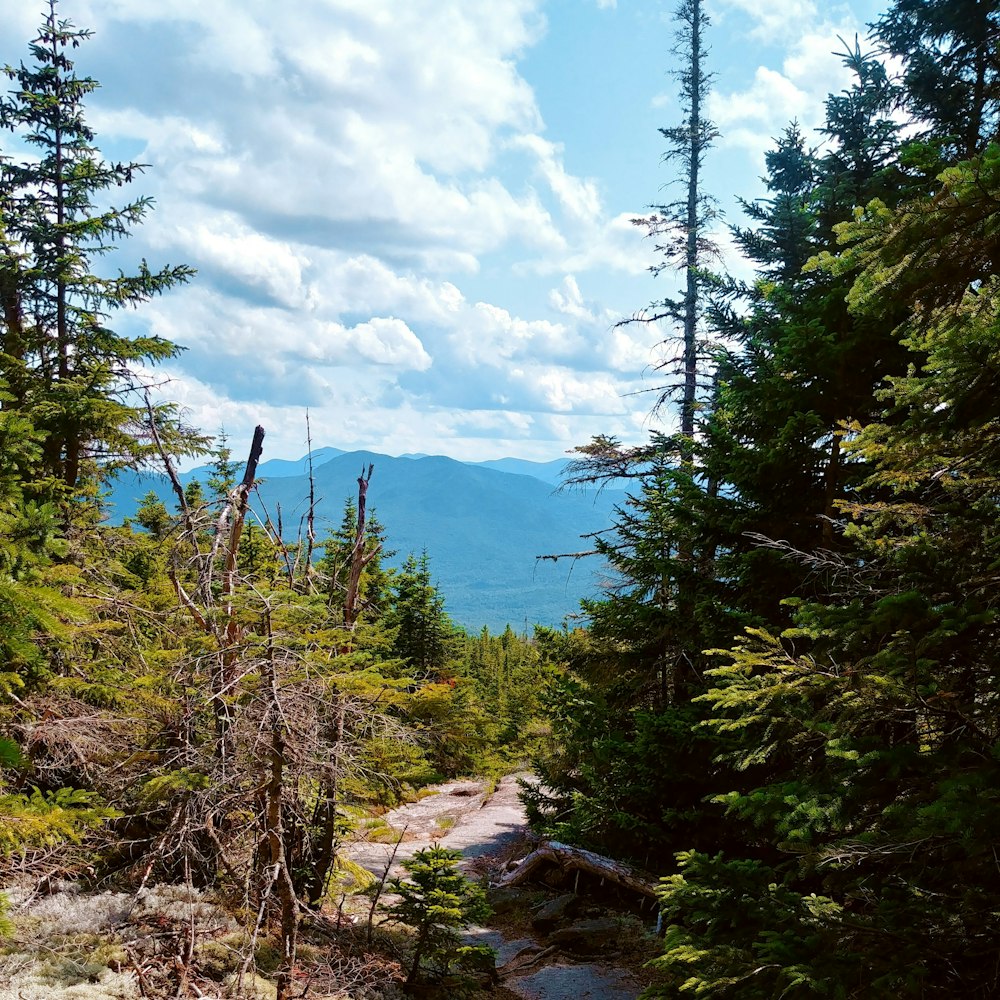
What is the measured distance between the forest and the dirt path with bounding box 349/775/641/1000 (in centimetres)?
93

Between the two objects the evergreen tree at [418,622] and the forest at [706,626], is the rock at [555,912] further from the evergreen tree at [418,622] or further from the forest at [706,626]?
the evergreen tree at [418,622]

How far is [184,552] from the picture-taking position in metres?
8.83

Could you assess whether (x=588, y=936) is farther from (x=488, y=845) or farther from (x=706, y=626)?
(x=488, y=845)

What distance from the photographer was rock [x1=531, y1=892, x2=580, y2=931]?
1098 centimetres

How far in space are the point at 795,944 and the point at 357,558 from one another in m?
7.28

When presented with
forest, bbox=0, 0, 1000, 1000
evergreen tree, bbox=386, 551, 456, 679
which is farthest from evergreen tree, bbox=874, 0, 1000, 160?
evergreen tree, bbox=386, 551, 456, 679

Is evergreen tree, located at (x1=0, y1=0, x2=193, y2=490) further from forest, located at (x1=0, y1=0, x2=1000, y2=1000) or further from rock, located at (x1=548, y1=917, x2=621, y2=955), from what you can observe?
rock, located at (x1=548, y1=917, x2=621, y2=955)

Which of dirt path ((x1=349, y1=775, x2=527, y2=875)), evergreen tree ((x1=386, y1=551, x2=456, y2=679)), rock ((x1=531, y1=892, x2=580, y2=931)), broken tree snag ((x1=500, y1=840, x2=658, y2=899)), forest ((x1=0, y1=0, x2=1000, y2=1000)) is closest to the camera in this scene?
forest ((x1=0, y1=0, x2=1000, y2=1000))

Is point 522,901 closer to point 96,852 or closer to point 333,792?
point 333,792

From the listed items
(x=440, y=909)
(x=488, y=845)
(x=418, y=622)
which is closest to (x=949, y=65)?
(x=440, y=909)

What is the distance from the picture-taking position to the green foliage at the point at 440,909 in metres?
7.73

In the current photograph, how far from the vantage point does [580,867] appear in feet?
37.5

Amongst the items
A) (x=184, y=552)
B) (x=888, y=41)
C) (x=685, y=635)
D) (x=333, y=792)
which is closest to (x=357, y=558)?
(x=184, y=552)

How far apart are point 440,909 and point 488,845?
1040 cm
